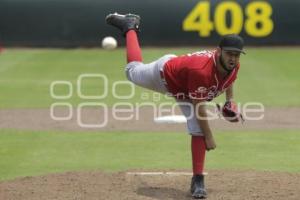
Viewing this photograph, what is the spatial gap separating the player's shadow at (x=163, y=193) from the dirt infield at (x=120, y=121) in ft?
11.7

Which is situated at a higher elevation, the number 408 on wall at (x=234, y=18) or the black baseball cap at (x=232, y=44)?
the number 408 on wall at (x=234, y=18)

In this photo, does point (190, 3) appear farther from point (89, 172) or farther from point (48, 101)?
point (89, 172)

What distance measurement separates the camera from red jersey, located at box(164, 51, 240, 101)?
606cm

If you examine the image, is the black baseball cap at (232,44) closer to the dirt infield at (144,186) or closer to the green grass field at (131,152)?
the dirt infield at (144,186)

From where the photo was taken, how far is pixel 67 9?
25.0 m

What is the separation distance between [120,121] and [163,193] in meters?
4.62

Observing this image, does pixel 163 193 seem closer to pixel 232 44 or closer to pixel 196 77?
pixel 196 77

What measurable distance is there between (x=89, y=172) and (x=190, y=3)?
18.6m

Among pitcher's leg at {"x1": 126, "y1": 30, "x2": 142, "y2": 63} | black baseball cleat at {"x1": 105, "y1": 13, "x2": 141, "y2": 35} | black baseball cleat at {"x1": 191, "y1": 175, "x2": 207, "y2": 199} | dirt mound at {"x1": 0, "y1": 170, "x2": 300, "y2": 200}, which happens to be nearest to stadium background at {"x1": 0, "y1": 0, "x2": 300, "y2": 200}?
dirt mound at {"x1": 0, "y1": 170, "x2": 300, "y2": 200}

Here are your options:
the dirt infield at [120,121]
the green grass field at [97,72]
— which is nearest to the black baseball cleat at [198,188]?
the dirt infield at [120,121]

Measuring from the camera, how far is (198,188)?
6266 millimetres

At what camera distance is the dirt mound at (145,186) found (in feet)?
20.5

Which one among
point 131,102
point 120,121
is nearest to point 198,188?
point 120,121

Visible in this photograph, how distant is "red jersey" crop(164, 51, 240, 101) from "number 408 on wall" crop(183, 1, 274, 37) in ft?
61.4
